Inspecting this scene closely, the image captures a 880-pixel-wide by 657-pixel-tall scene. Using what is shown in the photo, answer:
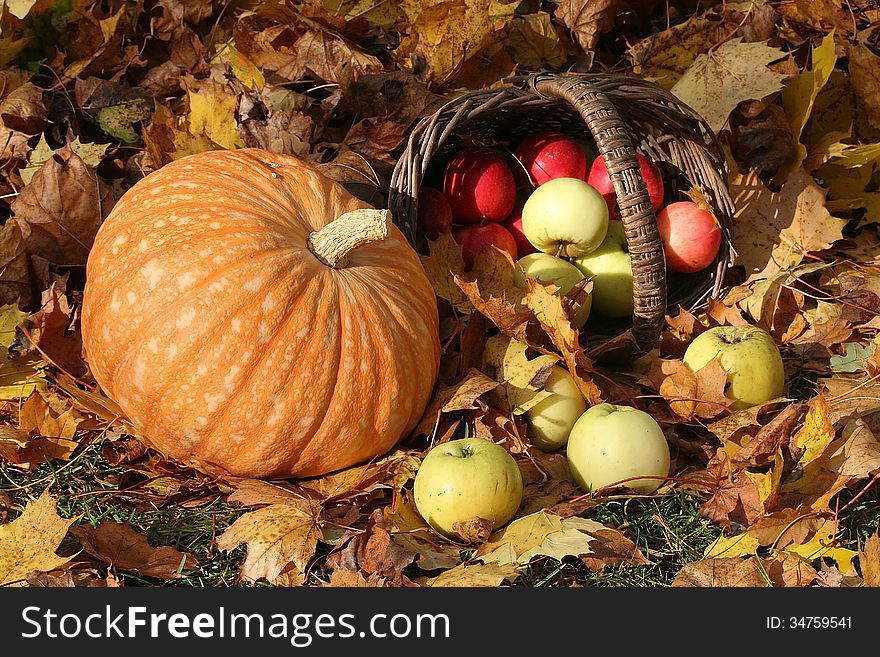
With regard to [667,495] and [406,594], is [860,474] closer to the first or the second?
[667,495]

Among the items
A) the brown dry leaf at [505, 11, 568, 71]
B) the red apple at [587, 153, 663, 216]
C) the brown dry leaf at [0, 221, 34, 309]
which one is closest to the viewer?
the brown dry leaf at [0, 221, 34, 309]

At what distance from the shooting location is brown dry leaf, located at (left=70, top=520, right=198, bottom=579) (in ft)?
6.55

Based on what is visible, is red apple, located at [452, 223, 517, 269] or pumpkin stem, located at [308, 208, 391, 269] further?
red apple, located at [452, 223, 517, 269]

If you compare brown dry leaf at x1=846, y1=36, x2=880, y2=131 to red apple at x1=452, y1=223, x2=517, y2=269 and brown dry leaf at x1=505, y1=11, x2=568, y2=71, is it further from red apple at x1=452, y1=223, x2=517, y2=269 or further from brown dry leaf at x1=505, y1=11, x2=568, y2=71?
red apple at x1=452, y1=223, x2=517, y2=269

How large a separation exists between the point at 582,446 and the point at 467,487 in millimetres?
371

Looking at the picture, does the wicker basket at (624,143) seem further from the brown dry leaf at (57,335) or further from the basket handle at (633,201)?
the brown dry leaf at (57,335)

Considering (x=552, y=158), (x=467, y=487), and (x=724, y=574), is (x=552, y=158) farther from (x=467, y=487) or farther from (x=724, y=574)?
(x=724, y=574)

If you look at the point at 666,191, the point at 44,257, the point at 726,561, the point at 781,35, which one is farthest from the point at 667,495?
the point at 781,35

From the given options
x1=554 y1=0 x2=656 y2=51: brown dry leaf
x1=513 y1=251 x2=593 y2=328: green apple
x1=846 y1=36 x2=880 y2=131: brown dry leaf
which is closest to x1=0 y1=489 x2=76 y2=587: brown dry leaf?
x1=513 y1=251 x2=593 y2=328: green apple

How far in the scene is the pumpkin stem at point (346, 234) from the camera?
7.30 ft

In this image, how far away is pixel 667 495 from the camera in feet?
7.54

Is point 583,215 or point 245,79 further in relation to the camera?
point 245,79

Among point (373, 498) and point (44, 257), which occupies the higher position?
point (44, 257)

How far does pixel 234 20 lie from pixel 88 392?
1675 mm
